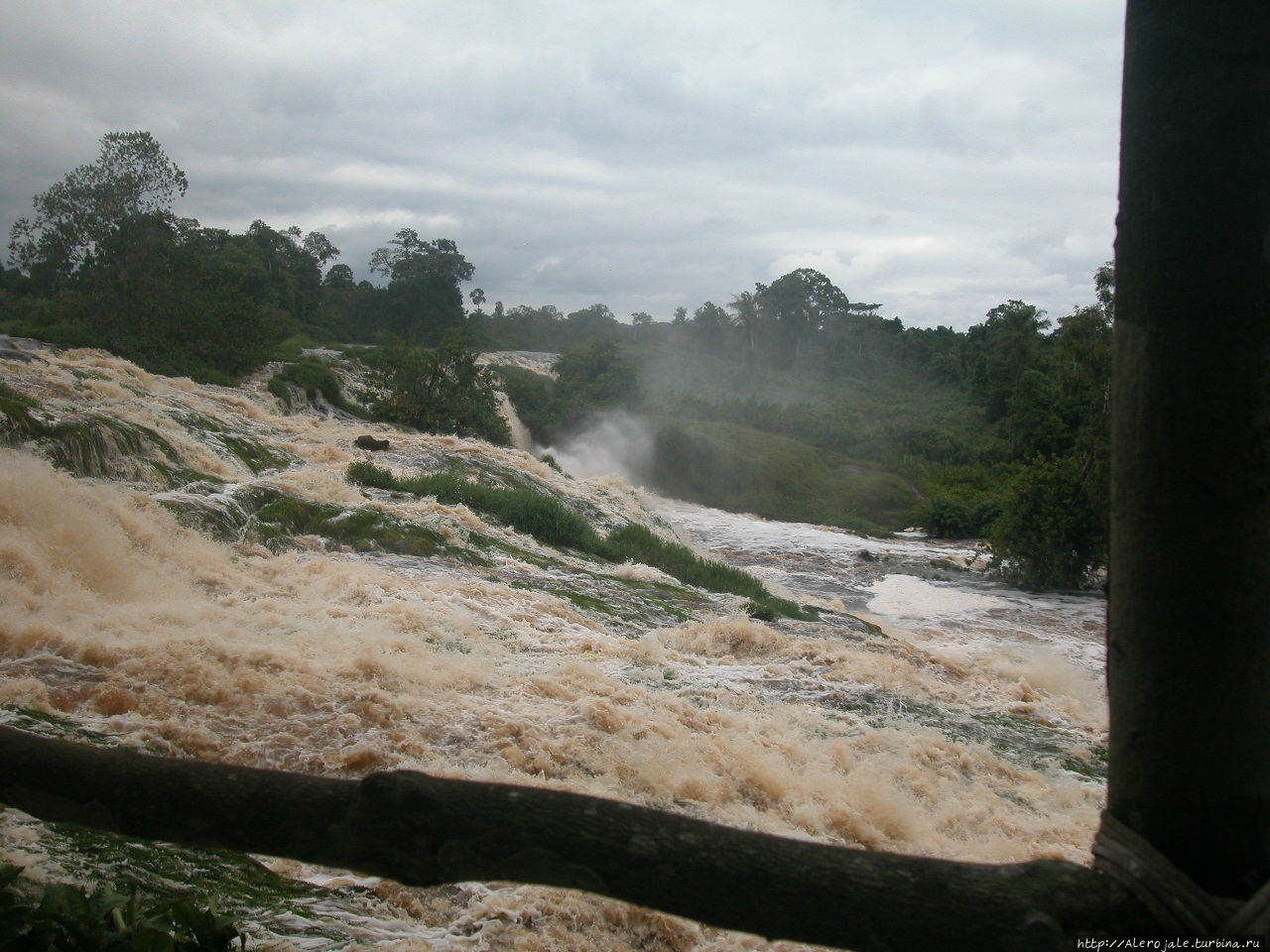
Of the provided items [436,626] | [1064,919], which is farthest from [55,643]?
[1064,919]

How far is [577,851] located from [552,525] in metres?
11.7

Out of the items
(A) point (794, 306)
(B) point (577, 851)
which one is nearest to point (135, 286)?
(B) point (577, 851)

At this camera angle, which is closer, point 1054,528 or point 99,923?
point 99,923

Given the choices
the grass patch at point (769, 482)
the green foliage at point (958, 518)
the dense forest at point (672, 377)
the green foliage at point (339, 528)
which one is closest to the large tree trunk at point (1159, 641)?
the green foliage at point (339, 528)

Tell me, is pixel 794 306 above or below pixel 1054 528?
above

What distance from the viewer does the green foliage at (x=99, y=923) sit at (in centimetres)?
207

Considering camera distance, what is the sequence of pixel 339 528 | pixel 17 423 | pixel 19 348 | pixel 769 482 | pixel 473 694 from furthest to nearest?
1. pixel 769 482
2. pixel 19 348
3. pixel 339 528
4. pixel 17 423
5. pixel 473 694

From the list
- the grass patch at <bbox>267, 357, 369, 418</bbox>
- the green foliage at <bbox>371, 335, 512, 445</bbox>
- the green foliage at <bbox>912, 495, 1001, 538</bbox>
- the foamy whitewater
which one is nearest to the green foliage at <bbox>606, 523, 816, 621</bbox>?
the foamy whitewater

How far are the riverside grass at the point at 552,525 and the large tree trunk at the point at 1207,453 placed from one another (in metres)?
10.6

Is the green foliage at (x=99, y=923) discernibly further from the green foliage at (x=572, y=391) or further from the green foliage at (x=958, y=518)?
the green foliage at (x=572, y=391)

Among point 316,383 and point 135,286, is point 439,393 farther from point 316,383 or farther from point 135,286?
point 135,286

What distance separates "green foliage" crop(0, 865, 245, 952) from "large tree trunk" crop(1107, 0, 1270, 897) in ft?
6.86

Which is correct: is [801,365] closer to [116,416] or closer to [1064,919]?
[116,416]

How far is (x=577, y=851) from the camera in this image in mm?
1665
